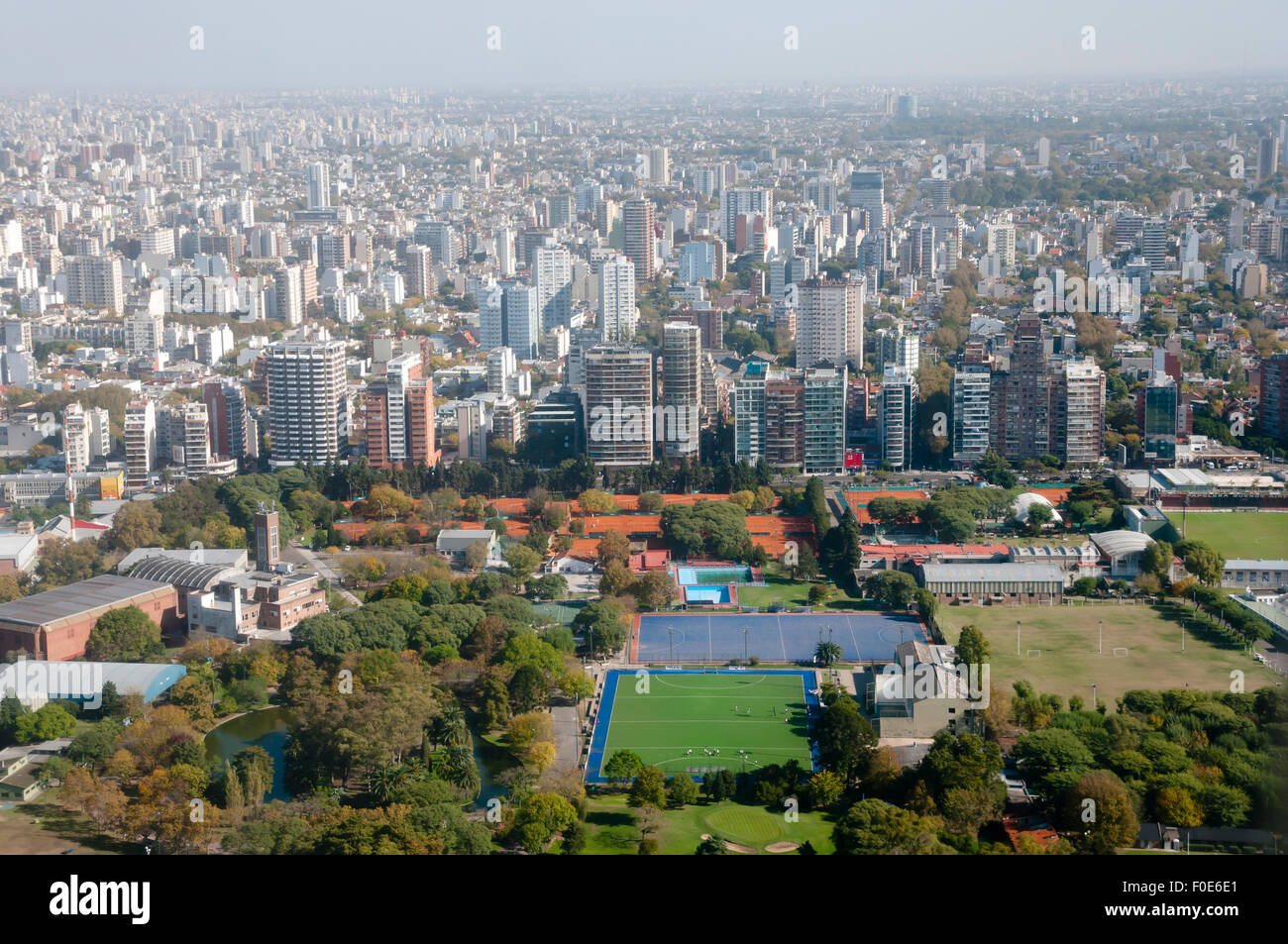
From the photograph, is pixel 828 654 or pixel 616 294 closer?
pixel 828 654

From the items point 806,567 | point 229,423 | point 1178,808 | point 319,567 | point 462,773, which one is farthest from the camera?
point 229,423

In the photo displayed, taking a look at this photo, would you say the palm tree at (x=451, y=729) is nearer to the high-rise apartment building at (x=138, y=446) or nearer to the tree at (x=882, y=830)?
the tree at (x=882, y=830)

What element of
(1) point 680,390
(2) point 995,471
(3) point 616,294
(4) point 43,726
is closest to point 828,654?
(4) point 43,726

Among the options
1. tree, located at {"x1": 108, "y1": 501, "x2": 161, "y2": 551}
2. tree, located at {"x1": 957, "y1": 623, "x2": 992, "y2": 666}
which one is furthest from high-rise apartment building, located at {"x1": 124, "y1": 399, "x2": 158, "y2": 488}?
tree, located at {"x1": 957, "y1": 623, "x2": 992, "y2": 666}

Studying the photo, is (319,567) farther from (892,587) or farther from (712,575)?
(892,587)

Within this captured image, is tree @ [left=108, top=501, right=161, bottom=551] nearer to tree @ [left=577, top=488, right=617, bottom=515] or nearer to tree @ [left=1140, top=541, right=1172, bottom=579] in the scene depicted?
tree @ [left=577, top=488, right=617, bottom=515]
